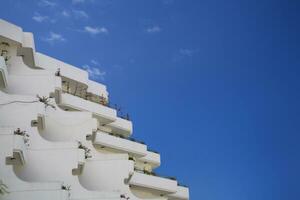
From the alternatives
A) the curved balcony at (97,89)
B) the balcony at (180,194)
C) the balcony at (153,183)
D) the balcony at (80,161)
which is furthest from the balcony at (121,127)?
the balcony at (80,161)

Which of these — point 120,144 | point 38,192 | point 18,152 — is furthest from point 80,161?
point 120,144

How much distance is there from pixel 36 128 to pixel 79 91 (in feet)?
42.4

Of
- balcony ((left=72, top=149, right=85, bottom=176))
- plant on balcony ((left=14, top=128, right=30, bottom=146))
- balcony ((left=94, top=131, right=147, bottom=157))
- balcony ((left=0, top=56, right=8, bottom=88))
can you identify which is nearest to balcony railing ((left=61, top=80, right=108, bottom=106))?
balcony ((left=94, top=131, right=147, bottom=157))

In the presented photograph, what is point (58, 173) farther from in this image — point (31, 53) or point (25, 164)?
point (31, 53)

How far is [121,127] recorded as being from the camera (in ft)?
→ 161

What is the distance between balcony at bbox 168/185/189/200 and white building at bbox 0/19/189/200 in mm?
88

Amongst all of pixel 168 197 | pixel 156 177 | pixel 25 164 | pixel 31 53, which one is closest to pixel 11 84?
pixel 31 53

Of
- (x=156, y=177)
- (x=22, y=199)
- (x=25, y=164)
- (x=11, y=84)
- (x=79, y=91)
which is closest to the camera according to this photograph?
(x=22, y=199)

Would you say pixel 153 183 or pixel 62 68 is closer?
pixel 153 183

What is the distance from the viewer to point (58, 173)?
115 ft

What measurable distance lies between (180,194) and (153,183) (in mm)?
4364

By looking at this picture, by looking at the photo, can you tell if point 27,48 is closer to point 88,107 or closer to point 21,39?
point 21,39

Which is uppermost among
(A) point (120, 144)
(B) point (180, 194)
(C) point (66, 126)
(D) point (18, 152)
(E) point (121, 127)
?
(E) point (121, 127)

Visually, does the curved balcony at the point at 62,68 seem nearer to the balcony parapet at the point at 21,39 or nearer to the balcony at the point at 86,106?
the balcony parapet at the point at 21,39
